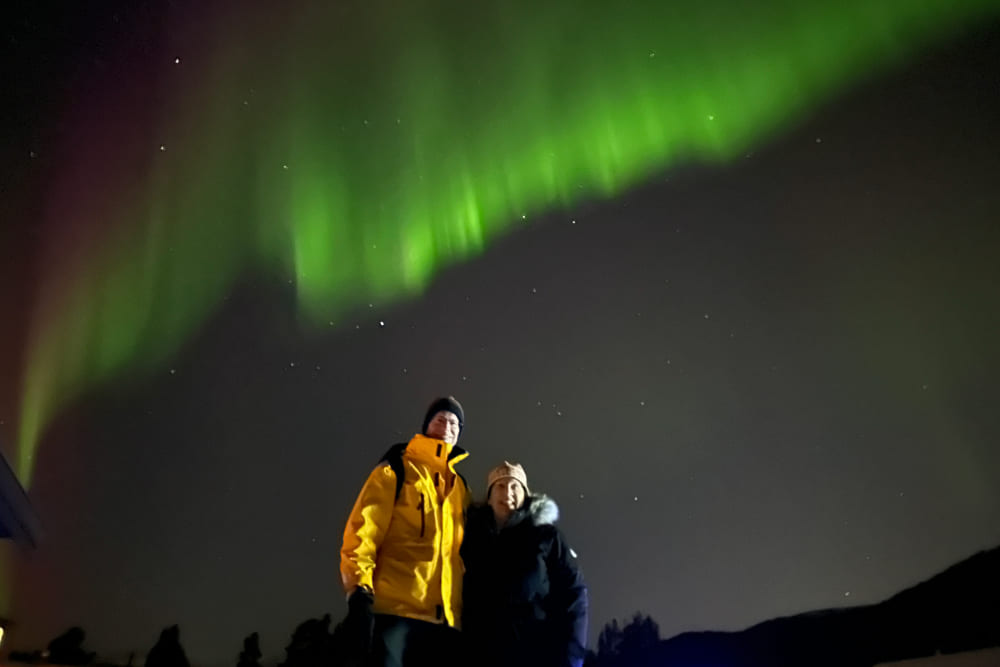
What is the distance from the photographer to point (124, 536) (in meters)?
9.88

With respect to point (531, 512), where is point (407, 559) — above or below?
below

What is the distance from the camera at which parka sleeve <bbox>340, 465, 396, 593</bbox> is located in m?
2.69

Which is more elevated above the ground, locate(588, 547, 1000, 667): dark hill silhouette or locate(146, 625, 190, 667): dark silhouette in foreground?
locate(146, 625, 190, 667): dark silhouette in foreground

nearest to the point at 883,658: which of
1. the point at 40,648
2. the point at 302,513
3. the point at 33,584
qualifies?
the point at 302,513

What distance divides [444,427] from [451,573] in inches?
33.7

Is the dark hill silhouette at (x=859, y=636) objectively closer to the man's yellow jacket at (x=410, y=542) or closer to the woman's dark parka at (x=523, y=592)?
the woman's dark parka at (x=523, y=592)

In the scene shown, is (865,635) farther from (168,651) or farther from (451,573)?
(168,651)

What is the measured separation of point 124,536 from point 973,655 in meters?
10.9

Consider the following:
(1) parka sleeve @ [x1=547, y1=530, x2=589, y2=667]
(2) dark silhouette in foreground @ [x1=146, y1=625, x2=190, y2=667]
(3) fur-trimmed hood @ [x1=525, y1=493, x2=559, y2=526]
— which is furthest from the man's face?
(2) dark silhouette in foreground @ [x1=146, y1=625, x2=190, y2=667]

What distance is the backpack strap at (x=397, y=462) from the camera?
3.09 m

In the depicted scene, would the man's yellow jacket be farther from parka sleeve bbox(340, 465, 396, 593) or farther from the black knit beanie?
the black knit beanie

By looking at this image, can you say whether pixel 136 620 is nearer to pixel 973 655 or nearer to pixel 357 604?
pixel 357 604

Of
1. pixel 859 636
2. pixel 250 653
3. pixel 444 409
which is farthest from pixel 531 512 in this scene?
pixel 250 653

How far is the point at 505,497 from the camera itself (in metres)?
3.41
